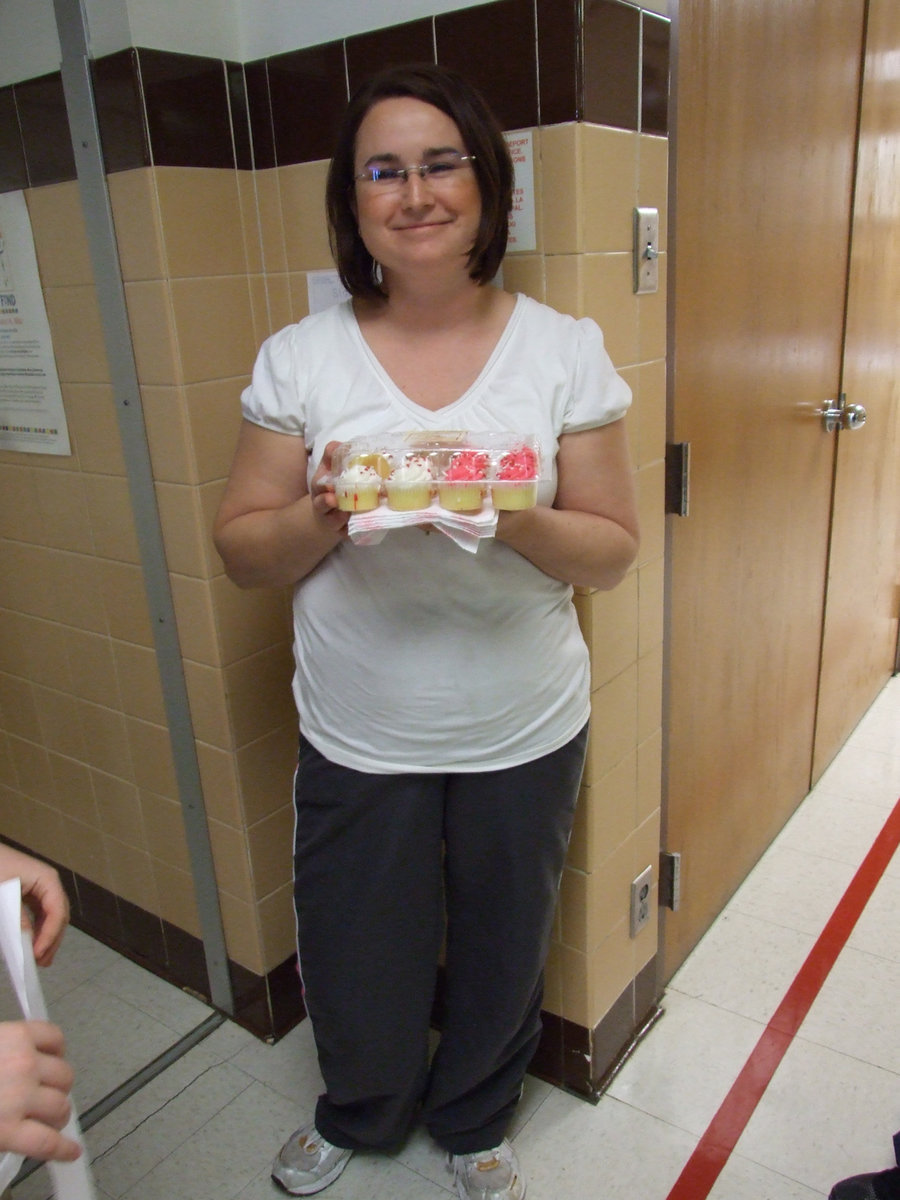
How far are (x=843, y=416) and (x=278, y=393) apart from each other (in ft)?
5.37

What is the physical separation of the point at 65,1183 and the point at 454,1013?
2.68 feet

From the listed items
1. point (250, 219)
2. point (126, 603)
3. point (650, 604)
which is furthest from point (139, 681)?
point (650, 604)

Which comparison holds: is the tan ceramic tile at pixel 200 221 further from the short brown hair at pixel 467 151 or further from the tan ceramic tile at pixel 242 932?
the tan ceramic tile at pixel 242 932

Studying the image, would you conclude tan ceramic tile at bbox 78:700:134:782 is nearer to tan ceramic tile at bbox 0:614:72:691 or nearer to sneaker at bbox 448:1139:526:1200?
tan ceramic tile at bbox 0:614:72:691

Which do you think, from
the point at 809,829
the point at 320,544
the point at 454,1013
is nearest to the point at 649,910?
the point at 454,1013

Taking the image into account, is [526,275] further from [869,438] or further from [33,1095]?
[869,438]

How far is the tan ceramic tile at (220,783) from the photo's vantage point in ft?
5.76

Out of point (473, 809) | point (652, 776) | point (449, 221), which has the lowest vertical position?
point (652, 776)

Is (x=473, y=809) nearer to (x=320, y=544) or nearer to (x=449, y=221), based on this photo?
(x=320, y=544)

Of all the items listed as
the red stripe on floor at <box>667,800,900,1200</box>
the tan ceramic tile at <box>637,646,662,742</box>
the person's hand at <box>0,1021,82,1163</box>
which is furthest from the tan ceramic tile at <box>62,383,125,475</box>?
the red stripe on floor at <box>667,800,900,1200</box>

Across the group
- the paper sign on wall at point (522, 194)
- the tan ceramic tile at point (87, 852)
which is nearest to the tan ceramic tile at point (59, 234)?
the paper sign on wall at point (522, 194)

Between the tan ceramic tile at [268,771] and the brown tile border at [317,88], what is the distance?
3.29 ft

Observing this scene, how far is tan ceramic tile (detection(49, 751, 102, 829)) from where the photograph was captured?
6.91 ft

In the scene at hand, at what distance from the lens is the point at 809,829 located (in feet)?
8.45
